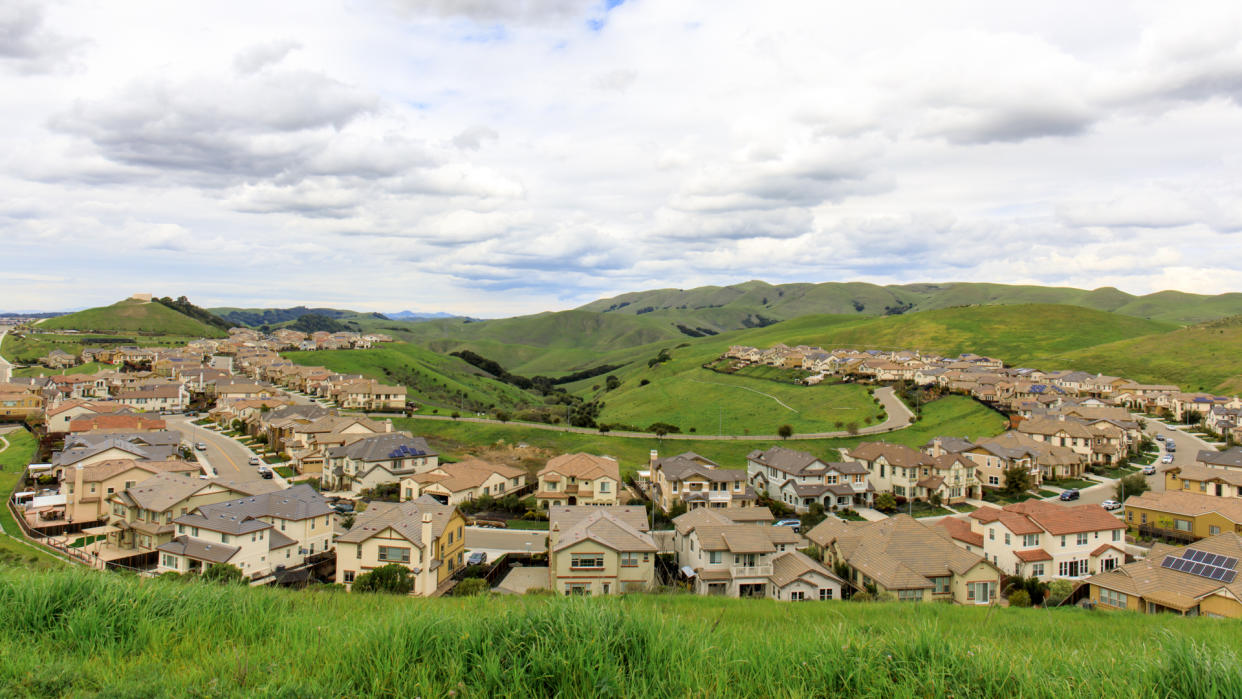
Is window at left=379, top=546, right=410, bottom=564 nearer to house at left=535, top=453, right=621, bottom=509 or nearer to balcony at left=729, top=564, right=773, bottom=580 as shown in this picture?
balcony at left=729, top=564, right=773, bottom=580

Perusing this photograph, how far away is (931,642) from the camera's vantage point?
4105mm

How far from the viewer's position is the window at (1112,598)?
990 inches

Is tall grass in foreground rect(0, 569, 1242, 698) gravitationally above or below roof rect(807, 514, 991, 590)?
above

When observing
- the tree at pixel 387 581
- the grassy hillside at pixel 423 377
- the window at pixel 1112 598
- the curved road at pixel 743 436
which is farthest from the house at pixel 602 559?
the grassy hillside at pixel 423 377

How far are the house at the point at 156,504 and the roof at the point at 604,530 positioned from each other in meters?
22.6

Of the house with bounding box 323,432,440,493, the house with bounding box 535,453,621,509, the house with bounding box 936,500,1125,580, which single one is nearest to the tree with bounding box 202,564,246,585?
the house with bounding box 535,453,621,509

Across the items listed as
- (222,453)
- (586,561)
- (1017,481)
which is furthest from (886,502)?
(222,453)

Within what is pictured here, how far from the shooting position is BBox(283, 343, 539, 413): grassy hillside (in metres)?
113

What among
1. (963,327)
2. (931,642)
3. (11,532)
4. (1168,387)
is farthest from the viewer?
(963,327)

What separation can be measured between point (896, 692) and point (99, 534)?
48.9 m

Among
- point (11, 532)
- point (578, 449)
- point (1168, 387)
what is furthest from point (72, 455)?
point (1168, 387)

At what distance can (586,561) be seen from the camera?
27906 millimetres

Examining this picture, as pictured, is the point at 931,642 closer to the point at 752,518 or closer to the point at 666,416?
the point at 752,518

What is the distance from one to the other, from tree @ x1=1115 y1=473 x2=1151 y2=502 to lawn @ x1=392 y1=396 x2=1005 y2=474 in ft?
59.7
